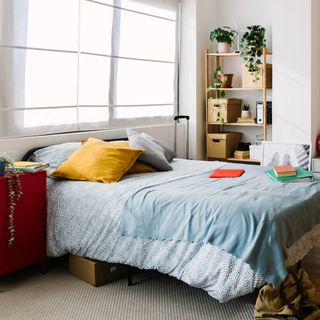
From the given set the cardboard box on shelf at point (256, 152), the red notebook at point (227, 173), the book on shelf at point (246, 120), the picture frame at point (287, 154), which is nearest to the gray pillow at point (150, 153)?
the red notebook at point (227, 173)

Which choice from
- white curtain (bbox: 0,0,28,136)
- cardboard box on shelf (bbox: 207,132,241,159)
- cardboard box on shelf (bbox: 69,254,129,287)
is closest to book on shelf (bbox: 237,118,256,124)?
cardboard box on shelf (bbox: 207,132,241,159)

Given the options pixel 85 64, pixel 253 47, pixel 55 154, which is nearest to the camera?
pixel 55 154

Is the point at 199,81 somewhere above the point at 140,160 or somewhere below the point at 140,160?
above

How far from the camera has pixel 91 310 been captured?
8.97 feet

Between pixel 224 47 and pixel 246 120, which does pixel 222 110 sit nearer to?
pixel 246 120

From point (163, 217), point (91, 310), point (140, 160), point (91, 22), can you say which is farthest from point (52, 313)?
point (91, 22)

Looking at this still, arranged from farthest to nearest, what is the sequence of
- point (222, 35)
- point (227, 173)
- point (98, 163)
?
1. point (222, 35)
2. point (227, 173)
3. point (98, 163)

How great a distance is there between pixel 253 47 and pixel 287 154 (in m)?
1.20

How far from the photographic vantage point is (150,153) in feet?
12.3

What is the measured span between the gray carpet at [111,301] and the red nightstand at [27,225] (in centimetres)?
15

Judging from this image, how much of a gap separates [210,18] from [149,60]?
1.05m

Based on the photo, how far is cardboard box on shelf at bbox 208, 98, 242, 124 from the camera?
5422 mm

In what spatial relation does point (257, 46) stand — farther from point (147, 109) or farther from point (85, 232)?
point (85, 232)

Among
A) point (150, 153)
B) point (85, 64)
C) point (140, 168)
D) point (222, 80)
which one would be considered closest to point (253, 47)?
point (222, 80)
